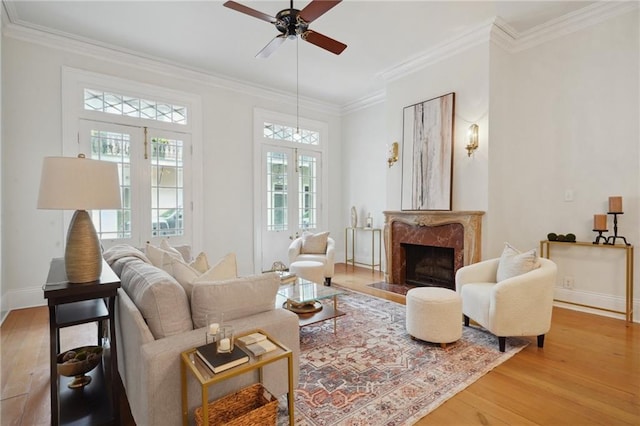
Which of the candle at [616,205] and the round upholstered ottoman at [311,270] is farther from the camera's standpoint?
the round upholstered ottoman at [311,270]

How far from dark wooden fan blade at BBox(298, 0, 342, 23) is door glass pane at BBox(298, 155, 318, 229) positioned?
3562 mm

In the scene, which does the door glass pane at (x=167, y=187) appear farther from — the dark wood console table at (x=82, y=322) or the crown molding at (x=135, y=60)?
the dark wood console table at (x=82, y=322)

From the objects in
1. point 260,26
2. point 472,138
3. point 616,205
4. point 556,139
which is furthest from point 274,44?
point 616,205

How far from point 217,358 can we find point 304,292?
1623mm

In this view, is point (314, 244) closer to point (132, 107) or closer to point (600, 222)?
point (132, 107)

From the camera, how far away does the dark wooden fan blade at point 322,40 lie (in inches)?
103

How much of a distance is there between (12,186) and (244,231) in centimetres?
283

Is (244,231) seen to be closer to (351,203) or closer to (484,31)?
(351,203)

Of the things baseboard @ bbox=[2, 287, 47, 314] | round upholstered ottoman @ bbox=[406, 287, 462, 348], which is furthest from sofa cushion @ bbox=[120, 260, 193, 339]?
baseboard @ bbox=[2, 287, 47, 314]

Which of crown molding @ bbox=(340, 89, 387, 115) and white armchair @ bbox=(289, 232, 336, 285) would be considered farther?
crown molding @ bbox=(340, 89, 387, 115)

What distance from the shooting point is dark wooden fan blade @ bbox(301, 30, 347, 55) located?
263 centimetres

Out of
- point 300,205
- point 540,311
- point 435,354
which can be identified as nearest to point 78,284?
point 435,354

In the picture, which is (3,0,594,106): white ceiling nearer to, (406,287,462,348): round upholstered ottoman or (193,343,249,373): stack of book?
(406,287,462,348): round upholstered ottoman

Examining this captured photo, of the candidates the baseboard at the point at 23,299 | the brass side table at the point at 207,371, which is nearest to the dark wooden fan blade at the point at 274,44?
the brass side table at the point at 207,371
